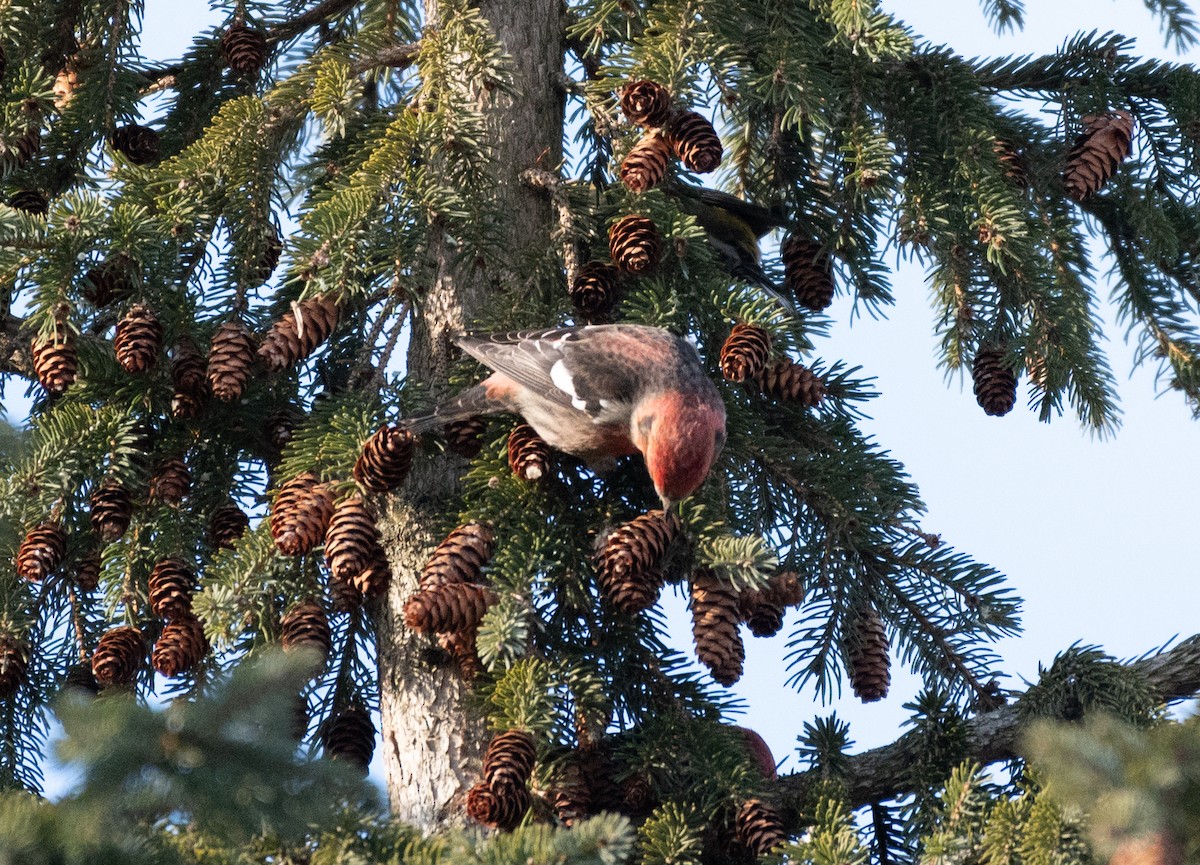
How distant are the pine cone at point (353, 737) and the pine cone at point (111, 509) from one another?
688mm

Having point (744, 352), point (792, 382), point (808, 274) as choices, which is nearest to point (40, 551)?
point (744, 352)

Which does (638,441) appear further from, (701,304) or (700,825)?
(700,825)

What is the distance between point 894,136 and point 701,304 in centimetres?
88

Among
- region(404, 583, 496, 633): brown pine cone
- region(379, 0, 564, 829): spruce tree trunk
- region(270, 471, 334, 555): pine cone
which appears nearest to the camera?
region(404, 583, 496, 633): brown pine cone

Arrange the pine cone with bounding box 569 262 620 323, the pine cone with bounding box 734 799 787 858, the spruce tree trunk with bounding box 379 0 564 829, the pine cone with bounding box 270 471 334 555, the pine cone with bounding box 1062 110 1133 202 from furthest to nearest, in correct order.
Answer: the pine cone with bounding box 1062 110 1133 202 → the pine cone with bounding box 569 262 620 323 → the spruce tree trunk with bounding box 379 0 564 829 → the pine cone with bounding box 270 471 334 555 → the pine cone with bounding box 734 799 787 858

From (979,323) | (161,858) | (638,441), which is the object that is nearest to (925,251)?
→ (979,323)

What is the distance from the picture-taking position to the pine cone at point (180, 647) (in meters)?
2.70

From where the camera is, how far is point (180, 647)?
8.95 ft

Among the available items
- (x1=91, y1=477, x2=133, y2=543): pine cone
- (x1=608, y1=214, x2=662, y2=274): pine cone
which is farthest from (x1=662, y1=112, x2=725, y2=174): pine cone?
(x1=91, y1=477, x2=133, y2=543): pine cone

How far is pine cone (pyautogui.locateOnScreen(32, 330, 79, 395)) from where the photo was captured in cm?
277

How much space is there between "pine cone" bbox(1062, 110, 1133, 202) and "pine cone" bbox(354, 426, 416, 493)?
192 centimetres

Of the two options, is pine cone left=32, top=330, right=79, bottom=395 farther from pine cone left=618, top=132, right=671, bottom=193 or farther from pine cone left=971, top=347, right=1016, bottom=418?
pine cone left=971, top=347, right=1016, bottom=418

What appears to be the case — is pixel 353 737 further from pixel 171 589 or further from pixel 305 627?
pixel 171 589

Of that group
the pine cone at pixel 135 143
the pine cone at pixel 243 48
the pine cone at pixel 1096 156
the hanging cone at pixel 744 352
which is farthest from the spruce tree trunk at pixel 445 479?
the pine cone at pixel 1096 156
